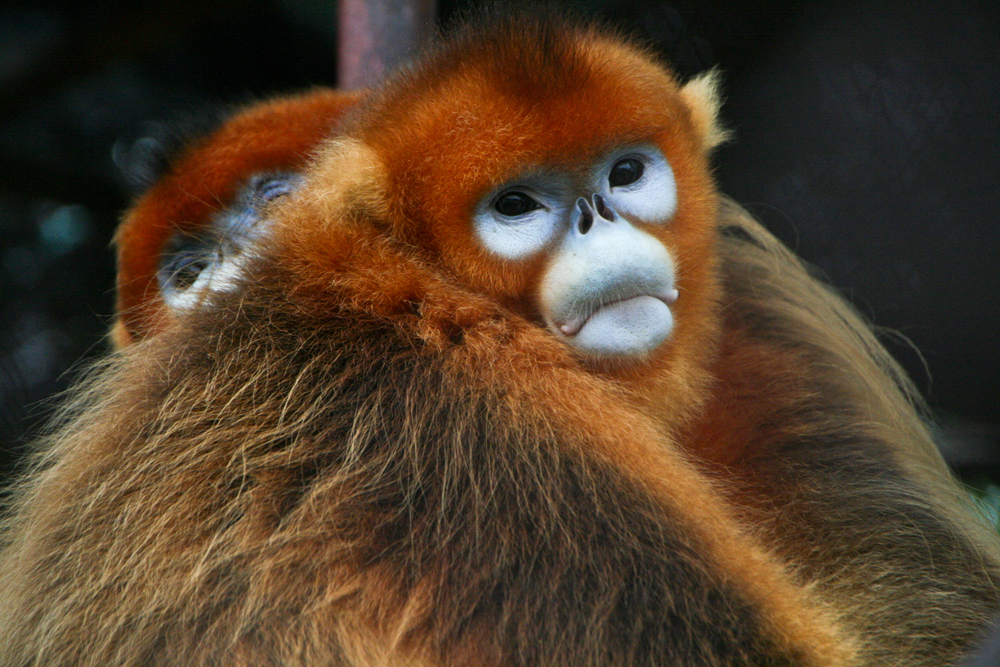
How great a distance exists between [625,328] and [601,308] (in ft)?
0.18

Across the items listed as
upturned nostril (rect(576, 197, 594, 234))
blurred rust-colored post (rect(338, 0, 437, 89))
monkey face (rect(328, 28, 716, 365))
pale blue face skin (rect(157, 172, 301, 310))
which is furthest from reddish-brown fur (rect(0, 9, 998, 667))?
pale blue face skin (rect(157, 172, 301, 310))

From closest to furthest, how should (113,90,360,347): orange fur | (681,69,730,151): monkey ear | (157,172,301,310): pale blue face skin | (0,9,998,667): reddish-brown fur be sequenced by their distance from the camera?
(0,9,998,667): reddish-brown fur < (681,69,730,151): monkey ear < (157,172,301,310): pale blue face skin < (113,90,360,347): orange fur

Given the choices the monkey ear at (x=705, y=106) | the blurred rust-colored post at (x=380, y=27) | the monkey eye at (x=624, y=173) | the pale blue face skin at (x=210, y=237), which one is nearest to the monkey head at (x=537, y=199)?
the monkey eye at (x=624, y=173)

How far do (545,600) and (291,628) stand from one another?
1.21 ft

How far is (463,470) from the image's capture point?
4.58 feet

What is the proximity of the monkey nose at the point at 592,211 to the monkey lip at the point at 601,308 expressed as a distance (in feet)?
0.44

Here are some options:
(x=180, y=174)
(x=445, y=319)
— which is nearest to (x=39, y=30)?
(x=180, y=174)

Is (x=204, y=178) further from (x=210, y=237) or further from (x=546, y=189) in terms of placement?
(x=546, y=189)

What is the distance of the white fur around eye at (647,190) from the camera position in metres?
1.67

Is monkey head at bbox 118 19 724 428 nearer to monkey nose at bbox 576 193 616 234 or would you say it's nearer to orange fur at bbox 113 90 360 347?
monkey nose at bbox 576 193 616 234

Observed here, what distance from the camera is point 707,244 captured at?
1902 mm

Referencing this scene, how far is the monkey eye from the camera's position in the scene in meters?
1.71

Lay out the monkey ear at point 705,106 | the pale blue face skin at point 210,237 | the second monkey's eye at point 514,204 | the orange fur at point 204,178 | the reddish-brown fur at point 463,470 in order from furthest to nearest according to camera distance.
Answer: the orange fur at point 204,178 < the pale blue face skin at point 210,237 < the monkey ear at point 705,106 < the second monkey's eye at point 514,204 < the reddish-brown fur at point 463,470

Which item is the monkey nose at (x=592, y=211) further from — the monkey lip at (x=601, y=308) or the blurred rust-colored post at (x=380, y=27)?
the blurred rust-colored post at (x=380, y=27)
